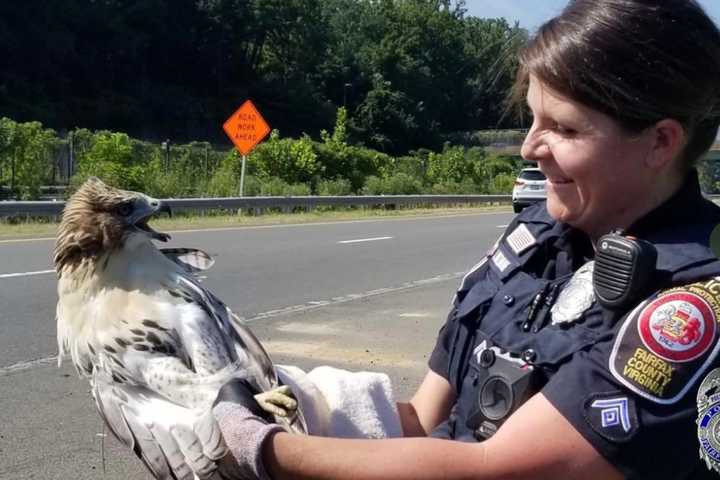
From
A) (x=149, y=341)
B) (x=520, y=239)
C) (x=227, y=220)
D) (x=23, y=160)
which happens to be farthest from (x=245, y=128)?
(x=520, y=239)

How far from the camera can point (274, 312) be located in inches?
352

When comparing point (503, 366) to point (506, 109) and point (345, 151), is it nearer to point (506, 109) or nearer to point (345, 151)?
point (506, 109)

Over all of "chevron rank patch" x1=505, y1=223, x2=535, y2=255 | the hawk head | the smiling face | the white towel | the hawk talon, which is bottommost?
the white towel

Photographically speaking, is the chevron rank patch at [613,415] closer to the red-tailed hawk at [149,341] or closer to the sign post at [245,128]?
the red-tailed hawk at [149,341]

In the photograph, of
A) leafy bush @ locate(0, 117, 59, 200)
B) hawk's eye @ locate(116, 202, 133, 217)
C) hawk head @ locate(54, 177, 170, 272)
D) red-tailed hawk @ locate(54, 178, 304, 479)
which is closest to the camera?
red-tailed hawk @ locate(54, 178, 304, 479)

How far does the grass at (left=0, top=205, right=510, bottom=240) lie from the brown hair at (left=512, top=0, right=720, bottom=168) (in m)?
13.2

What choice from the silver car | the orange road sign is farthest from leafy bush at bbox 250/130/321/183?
the silver car

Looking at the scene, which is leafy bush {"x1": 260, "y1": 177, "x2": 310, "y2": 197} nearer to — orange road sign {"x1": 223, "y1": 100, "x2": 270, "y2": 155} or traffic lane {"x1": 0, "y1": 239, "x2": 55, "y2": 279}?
orange road sign {"x1": 223, "y1": 100, "x2": 270, "y2": 155}

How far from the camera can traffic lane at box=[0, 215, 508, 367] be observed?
8.24m

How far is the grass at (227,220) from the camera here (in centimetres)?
1598

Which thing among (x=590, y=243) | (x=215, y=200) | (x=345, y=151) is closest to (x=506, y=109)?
(x=590, y=243)

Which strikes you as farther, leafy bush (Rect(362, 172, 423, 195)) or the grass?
leafy bush (Rect(362, 172, 423, 195))

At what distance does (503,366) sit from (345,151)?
31.2 metres

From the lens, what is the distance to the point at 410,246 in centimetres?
1602
